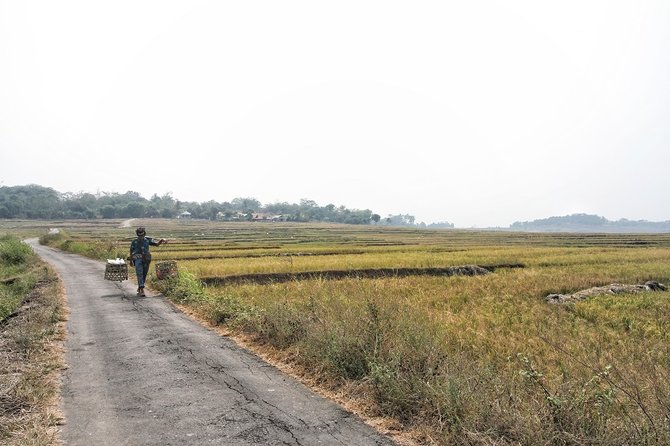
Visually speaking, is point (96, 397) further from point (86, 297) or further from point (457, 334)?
point (86, 297)

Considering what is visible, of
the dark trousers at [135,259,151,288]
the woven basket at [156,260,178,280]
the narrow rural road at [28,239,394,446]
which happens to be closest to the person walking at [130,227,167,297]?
the dark trousers at [135,259,151,288]

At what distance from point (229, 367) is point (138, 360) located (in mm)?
1717

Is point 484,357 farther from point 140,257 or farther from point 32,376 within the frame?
point 140,257

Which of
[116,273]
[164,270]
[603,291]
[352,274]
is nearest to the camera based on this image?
[164,270]

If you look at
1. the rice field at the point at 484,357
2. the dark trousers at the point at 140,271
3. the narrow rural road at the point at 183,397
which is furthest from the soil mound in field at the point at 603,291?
the dark trousers at the point at 140,271

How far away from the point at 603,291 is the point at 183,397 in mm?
19147

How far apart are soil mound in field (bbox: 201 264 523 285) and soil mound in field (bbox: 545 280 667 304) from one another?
7705 mm

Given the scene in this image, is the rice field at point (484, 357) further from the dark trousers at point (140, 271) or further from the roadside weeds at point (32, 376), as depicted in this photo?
the roadside weeds at point (32, 376)

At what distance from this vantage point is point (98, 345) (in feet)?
30.3

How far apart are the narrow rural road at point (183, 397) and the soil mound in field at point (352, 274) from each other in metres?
11.5

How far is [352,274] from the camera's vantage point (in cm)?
2523

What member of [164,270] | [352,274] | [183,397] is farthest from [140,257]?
[352,274]

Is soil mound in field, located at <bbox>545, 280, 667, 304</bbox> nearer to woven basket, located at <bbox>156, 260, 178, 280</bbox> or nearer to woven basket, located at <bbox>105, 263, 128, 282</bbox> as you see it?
woven basket, located at <bbox>156, 260, 178, 280</bbox>

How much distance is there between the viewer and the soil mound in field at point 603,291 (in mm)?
18175
